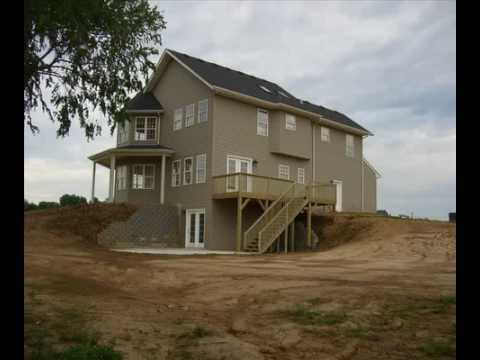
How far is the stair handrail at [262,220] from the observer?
23483 millimetres

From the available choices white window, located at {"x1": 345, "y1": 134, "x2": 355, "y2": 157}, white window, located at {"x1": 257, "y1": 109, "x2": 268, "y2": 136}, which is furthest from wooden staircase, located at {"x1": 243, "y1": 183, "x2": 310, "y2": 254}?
white window, located at {"x1": 345, "y1": 134, "x2": 355, "y2": 157}

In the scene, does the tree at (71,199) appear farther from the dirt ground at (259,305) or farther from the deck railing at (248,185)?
the dirt ground at (259,305)

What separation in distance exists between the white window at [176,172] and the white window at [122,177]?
3.27 m

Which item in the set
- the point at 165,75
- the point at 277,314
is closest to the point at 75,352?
the point at 277,314

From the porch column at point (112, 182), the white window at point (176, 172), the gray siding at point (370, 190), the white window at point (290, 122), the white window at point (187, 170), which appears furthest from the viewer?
the gray siding at point (370, 190)

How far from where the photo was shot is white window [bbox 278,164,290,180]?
28688 mm

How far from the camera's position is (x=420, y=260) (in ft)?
57.7

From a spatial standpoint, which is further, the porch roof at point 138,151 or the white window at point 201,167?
the porch roof at point 138,151

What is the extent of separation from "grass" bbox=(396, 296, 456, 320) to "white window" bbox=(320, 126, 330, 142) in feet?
75.5

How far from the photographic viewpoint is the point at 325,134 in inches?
1262

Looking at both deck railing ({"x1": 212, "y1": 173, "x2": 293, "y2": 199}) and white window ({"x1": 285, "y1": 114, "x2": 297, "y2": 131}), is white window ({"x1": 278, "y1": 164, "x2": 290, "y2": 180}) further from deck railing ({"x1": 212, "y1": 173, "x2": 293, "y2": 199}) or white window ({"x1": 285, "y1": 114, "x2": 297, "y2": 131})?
deck railing ({"x1": 212, "y1": 173, "x2": 293, "y2": 199})

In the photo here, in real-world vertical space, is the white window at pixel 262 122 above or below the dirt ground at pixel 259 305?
above

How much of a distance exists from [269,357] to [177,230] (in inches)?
831

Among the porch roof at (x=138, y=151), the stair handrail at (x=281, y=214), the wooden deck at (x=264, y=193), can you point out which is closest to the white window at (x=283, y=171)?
the wooden deck at (x=264, y=193)
